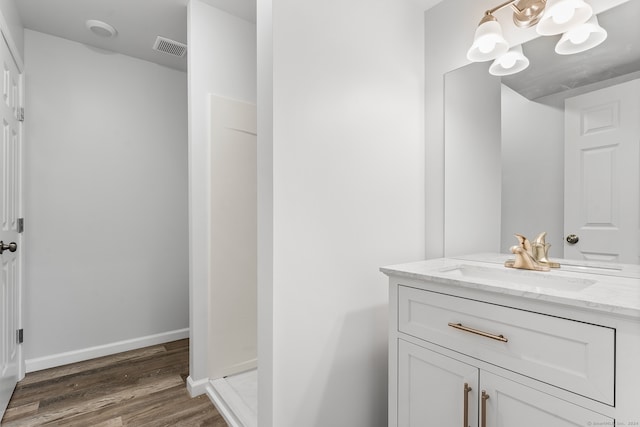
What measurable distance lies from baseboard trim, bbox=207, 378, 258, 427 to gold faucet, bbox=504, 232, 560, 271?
1.47 metres

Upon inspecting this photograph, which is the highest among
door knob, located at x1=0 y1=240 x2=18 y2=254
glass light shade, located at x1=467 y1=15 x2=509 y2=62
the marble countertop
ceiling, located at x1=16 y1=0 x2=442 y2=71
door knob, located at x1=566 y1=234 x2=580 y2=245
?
ceiling, located at x1=16 y1=0 x2=442 y2=71

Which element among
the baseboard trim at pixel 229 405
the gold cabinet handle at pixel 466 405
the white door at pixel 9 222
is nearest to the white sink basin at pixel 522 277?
the gold cabinet handle at pixel 466 405

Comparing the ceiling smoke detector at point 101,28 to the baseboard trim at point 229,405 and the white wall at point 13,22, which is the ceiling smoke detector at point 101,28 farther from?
the baseboard trim at point 229,405

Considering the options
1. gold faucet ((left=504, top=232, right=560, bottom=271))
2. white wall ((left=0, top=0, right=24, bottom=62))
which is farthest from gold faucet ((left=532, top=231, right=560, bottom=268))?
white wall ((left=0, top=0, right=24, bottom=62))

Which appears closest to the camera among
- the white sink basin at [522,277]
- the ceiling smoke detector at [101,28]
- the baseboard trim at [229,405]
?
the white sink basin at [522,277]

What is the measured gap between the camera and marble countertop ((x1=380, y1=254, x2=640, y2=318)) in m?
0.81

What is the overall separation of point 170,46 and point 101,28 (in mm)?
445

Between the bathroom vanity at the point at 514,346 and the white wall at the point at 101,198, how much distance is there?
232cm

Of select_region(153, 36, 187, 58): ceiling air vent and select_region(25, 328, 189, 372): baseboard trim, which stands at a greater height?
select_region(153, 36, 187, 58): ceiling air vent

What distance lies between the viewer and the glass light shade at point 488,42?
1.39m

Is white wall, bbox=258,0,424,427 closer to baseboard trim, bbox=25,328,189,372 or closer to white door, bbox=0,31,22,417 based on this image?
white door, bbox=0,31,22,417

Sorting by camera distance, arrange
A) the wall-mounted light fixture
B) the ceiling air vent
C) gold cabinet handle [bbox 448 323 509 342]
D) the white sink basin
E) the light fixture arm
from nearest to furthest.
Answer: gold cabinet handle [bbox 448 323 509 342] < the white sink basin < the wall-mounted light fixture < the light fixture arm < the ceiling air vent

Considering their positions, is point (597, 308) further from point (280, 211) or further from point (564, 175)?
point (280, 211)

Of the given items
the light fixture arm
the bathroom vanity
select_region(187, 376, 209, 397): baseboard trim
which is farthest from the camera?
select_region(187, 376, 209, 397): baseboard trim
